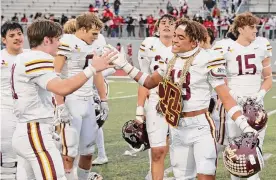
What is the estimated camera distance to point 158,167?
6070 mm

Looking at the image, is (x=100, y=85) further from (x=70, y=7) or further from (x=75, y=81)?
(x=70, y=7)

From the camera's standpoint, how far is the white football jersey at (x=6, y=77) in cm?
570

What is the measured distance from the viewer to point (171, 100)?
16.4 feet

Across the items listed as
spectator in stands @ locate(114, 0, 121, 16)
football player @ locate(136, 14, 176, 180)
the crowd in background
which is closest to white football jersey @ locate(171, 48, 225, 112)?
football player @ locate(136, 14, 176, 180)

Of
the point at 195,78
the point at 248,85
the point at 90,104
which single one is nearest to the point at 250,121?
the point at 248,85

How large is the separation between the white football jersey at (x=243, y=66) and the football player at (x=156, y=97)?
1.67 ft

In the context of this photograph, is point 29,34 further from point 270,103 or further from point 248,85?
point 270,103

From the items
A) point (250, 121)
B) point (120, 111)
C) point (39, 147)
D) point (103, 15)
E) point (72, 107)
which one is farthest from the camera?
point (103, 15)

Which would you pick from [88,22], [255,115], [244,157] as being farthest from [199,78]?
[88,22]

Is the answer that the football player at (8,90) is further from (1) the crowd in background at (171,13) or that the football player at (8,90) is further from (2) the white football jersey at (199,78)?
(1) the crowd in background at (171,13)

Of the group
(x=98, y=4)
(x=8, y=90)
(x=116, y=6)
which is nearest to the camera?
(x=8, y=90)

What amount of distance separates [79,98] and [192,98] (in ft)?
4.88

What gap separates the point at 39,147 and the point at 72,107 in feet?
4.89

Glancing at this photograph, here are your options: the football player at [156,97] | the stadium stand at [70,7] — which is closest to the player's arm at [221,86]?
the football player at [156,97]
